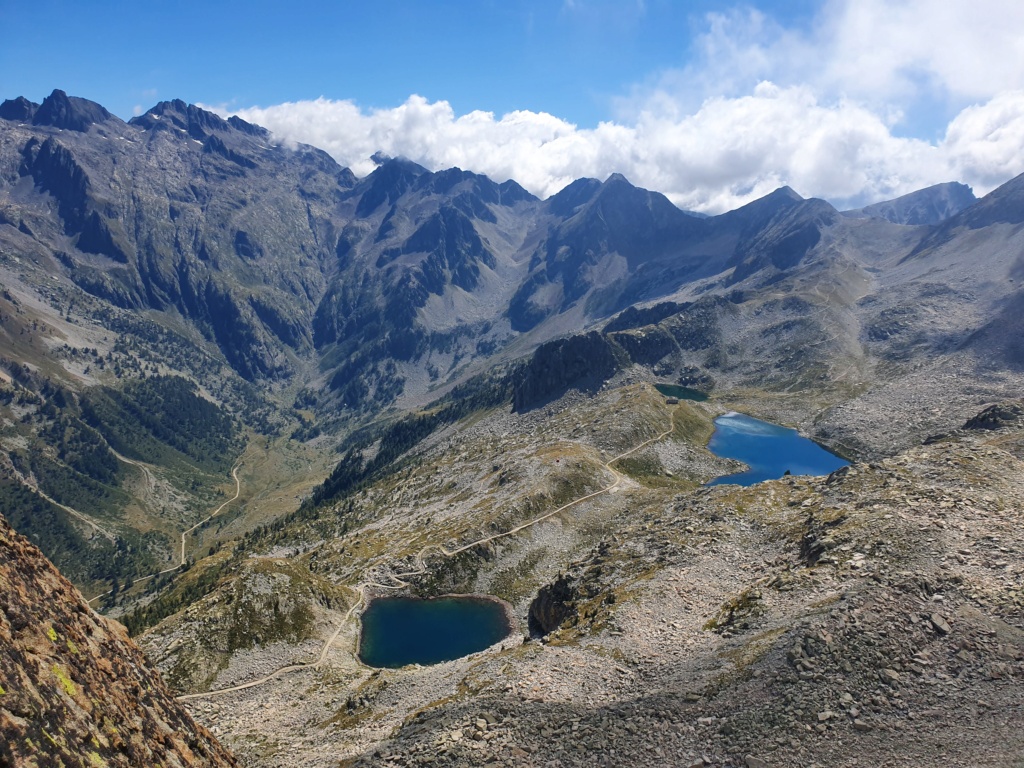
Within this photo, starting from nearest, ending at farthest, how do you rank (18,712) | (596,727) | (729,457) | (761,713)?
(18,712) → (761,713) → (596,727) → (729,457)

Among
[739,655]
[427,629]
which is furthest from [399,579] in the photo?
[739,655]

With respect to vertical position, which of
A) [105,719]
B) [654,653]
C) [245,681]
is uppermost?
[105,719]

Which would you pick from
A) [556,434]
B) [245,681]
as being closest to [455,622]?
[245,681]

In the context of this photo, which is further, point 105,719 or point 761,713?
point 761,713

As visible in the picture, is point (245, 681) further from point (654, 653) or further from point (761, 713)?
point (761, 713)

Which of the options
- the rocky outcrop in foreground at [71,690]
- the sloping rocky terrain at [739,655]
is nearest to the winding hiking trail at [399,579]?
the sloping rocky terrain at [739,655]

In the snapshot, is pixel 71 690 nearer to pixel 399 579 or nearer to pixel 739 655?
pixel 739 655

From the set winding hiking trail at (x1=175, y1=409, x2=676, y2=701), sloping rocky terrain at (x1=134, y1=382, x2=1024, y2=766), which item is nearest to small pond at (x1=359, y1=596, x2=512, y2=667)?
winding hiking trail at (x1=175, y1=409, x2=676, y2=701)
